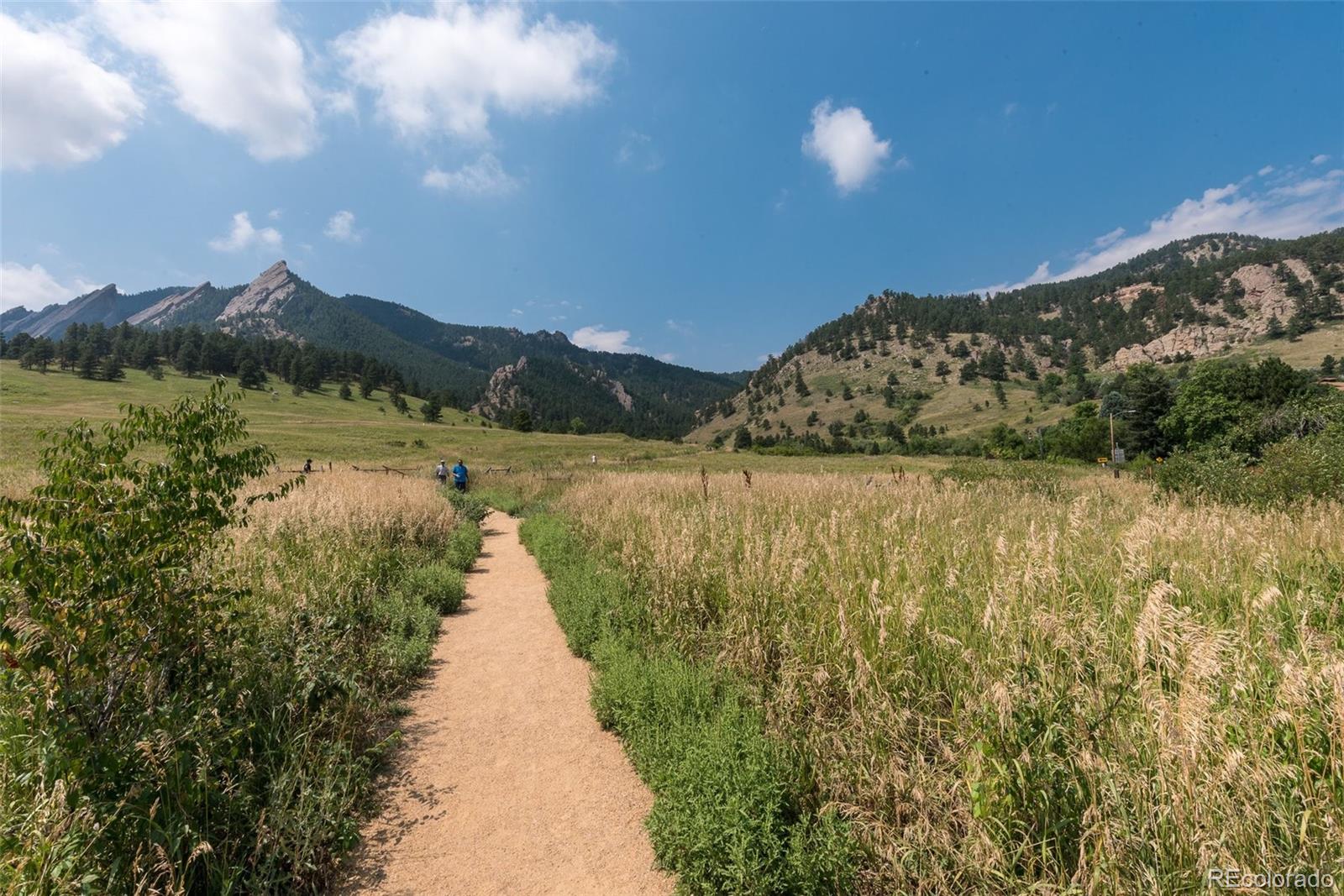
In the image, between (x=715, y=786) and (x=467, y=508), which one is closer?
(x=715, y=786)

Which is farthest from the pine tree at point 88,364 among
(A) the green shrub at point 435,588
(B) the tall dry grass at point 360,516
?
(A) the green shrub at point 435,588

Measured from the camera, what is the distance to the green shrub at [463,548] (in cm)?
1122

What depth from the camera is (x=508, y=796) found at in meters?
4.21

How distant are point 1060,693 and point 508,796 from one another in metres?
4.07

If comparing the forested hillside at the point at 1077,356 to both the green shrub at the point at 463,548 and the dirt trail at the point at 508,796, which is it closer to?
the green shrub at the point at 463,548

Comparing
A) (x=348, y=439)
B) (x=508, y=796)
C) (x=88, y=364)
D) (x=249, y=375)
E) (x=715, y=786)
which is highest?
(x=249, y=375)

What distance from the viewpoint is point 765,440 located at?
499ft

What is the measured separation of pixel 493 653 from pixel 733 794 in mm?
4753

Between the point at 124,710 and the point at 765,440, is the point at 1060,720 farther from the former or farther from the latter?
the point at 765,440

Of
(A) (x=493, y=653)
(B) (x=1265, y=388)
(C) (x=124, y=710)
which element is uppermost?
(B) (x=1265, y=388)

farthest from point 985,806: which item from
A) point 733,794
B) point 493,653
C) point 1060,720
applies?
point 493,653

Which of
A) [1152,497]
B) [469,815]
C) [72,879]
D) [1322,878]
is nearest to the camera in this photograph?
[1322,878]

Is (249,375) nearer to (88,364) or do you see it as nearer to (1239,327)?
(88,364)

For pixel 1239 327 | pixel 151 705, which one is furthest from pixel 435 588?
pixel 1239 327
